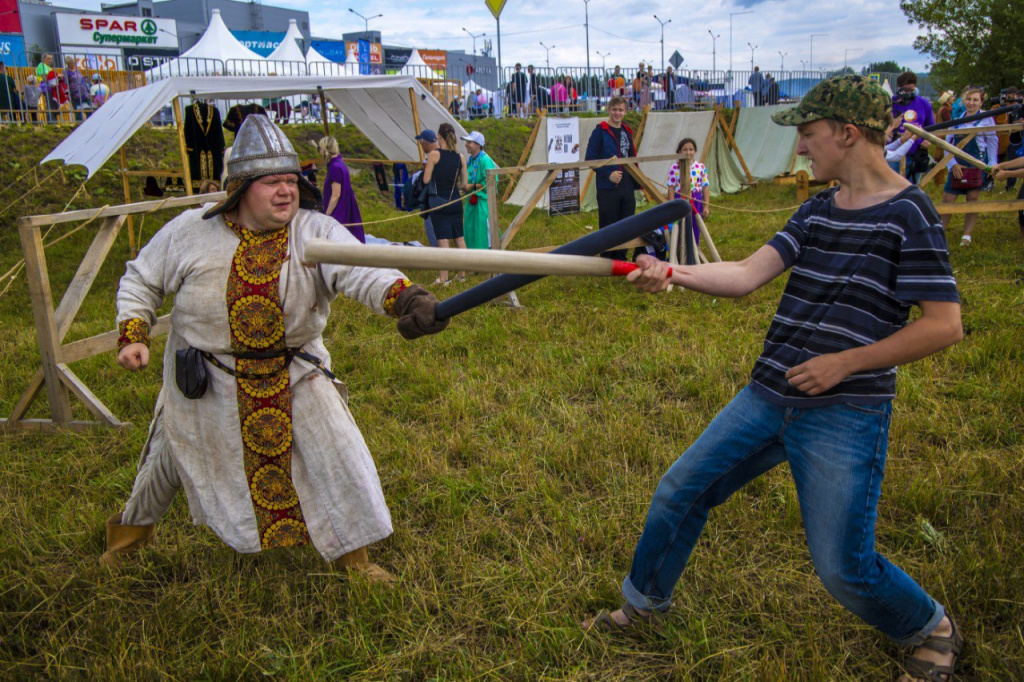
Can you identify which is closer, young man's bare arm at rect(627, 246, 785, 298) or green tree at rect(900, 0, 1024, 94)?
young man's bare arm at rect(627, 246, 785, 298)

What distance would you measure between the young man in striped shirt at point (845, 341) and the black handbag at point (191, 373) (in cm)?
166

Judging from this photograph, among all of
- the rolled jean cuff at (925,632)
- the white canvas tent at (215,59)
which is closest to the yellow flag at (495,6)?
the white canvas tent at (215,59)

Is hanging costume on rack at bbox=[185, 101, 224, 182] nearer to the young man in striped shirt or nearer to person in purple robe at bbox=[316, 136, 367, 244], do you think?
person in purple robe at bbox=[316, 136, 367, 244]

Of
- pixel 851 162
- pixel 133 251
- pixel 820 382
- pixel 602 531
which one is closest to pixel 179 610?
pixel 602 531

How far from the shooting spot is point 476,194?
904 cm

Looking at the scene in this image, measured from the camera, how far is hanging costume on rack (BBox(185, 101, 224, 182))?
10.4m

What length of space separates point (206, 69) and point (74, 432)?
1421 cm

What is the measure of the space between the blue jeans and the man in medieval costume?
105 cm

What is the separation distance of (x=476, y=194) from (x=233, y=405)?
649 centimetres

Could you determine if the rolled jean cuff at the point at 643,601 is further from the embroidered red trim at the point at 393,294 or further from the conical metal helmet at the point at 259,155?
the conical metal helmet at the point at 259,155

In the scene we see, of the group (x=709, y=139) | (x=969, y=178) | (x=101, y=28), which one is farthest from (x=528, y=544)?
(x=101, y=28)

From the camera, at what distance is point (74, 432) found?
483 cm

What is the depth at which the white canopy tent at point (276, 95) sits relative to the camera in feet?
27.3

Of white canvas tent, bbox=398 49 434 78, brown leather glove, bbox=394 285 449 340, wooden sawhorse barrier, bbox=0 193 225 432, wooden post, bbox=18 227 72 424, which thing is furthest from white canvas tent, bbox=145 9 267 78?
brown leather glove, bbox=394 285 449 340
